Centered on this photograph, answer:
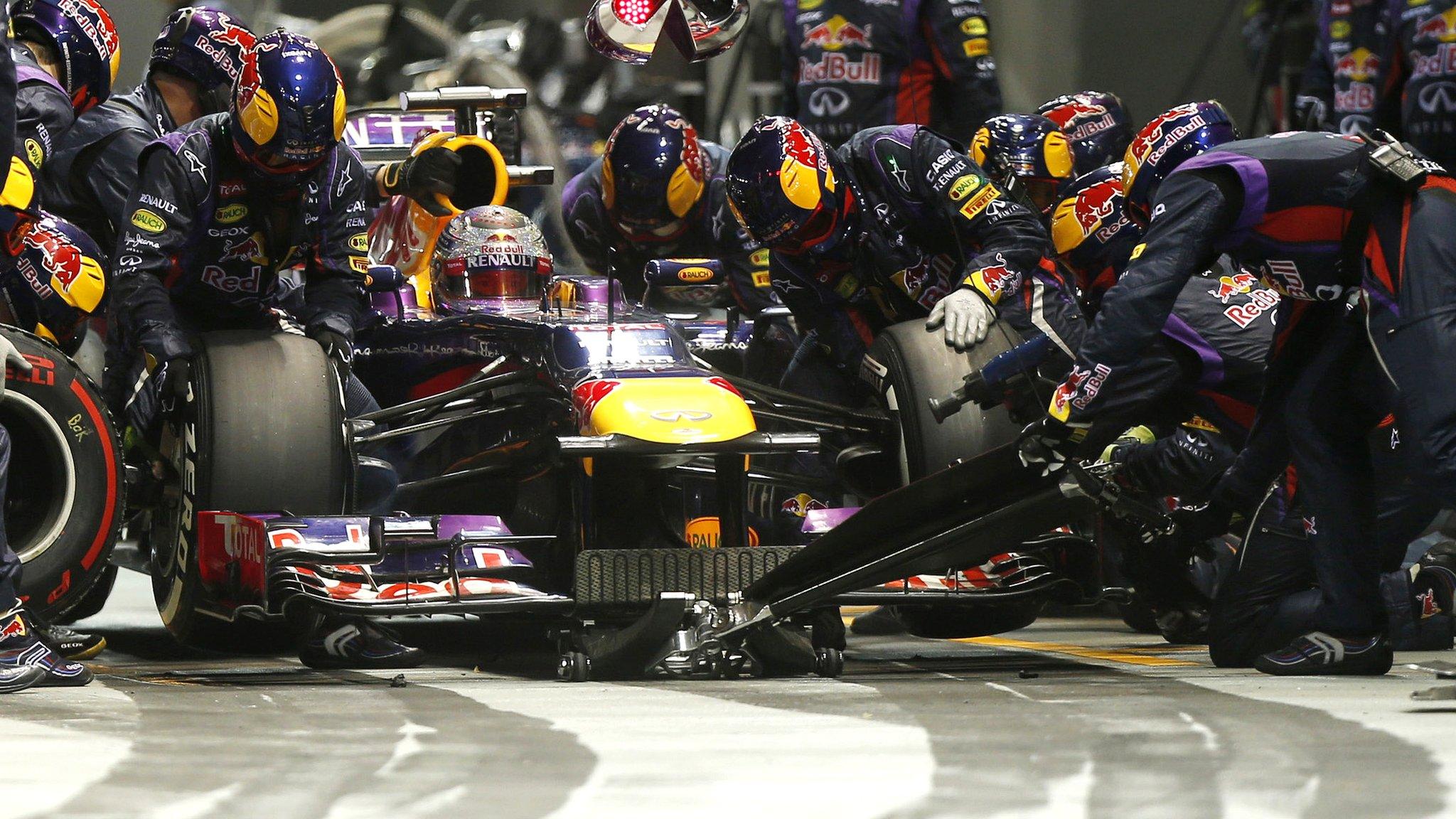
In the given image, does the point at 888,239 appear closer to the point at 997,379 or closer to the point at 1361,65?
the point at 997,379

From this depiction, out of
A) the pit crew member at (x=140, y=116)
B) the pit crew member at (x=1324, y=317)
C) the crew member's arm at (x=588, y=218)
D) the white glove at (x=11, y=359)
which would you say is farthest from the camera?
the crew member's arm at (x=588, y=218)

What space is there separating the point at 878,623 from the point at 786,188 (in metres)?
1.92

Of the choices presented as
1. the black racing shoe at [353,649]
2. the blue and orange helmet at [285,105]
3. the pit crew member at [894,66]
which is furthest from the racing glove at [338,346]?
the pit crew member at [894,66]

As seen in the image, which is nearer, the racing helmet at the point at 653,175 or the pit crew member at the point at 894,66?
the racing helmet at the point at 653,175

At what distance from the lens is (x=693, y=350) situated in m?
7.79

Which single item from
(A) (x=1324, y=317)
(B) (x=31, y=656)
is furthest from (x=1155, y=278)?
(B) (x=31, y=656)

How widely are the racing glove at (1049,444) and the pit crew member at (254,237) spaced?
211 cm

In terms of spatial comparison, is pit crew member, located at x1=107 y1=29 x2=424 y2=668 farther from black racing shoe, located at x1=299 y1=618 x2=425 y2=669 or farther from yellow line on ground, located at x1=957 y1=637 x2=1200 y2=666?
yellow line on ground, located at x1=957 y1=637 x2=1200 y2=666

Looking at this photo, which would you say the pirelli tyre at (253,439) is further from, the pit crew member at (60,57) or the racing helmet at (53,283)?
the pit crew member at (60,57)

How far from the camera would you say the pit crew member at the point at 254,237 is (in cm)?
647

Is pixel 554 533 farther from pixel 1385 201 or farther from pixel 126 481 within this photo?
pixel 1385 201

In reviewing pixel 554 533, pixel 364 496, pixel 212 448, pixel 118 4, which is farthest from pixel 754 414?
pixel 118 4

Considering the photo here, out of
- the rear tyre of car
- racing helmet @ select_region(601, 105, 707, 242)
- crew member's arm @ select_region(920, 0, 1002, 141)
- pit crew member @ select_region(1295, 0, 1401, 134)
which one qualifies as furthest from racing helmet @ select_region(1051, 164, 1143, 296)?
pit crew member @ select_region(1295, 0, 1401, 134)

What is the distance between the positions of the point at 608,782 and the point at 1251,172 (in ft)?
8.54
